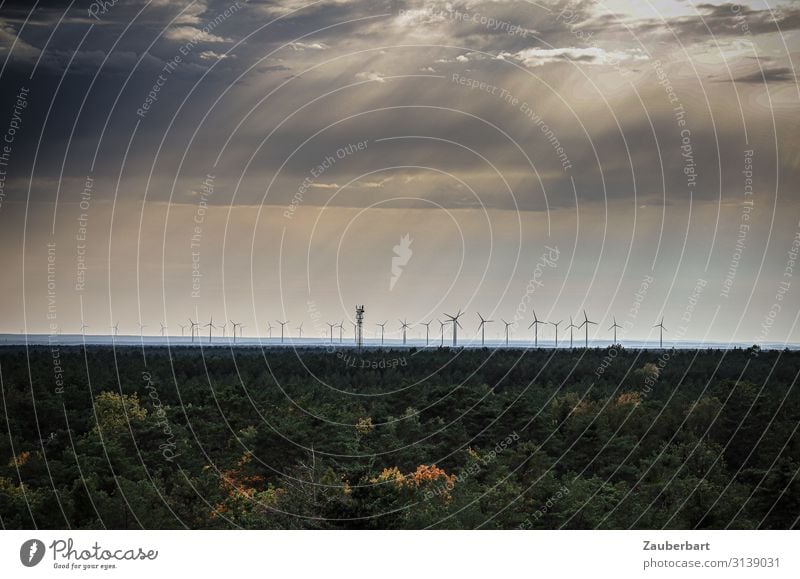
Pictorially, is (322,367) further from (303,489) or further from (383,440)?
(303,489)

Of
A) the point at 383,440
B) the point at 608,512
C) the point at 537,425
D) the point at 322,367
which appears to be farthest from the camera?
the point at 322,367
